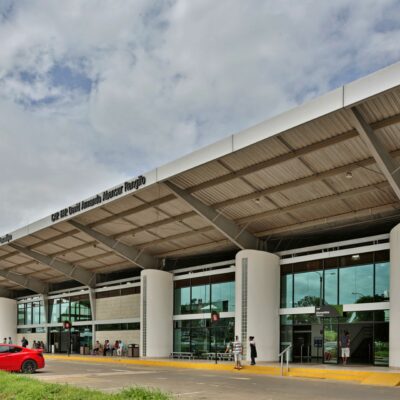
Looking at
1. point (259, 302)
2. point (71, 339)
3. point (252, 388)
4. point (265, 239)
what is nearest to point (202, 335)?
point (259, 302)

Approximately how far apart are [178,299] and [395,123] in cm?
2480

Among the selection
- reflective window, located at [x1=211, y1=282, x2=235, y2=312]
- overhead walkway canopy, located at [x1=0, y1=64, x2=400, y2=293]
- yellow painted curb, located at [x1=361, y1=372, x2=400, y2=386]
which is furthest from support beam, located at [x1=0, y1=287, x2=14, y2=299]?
yellow painted curb, located at [x1=361, y1=372, x2=400, y2=386]

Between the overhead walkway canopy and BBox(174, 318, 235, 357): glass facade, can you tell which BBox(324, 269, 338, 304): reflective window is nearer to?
the overhead walkway canopy

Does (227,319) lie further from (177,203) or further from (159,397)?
(159,397)

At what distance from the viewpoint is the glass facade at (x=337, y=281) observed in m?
29.5

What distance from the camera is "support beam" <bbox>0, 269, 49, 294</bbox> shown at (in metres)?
58.3

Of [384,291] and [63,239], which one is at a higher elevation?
[63,239]

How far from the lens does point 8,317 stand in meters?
66.4

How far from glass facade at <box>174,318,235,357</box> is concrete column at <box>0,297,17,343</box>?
30295mm

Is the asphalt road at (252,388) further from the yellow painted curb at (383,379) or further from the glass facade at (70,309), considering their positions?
the glass facade at (70,309)

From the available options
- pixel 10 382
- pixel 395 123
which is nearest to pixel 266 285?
pixel 395 123

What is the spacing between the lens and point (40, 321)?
203ft

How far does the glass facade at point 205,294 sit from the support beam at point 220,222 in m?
4.43

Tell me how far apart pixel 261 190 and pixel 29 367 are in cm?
1318
